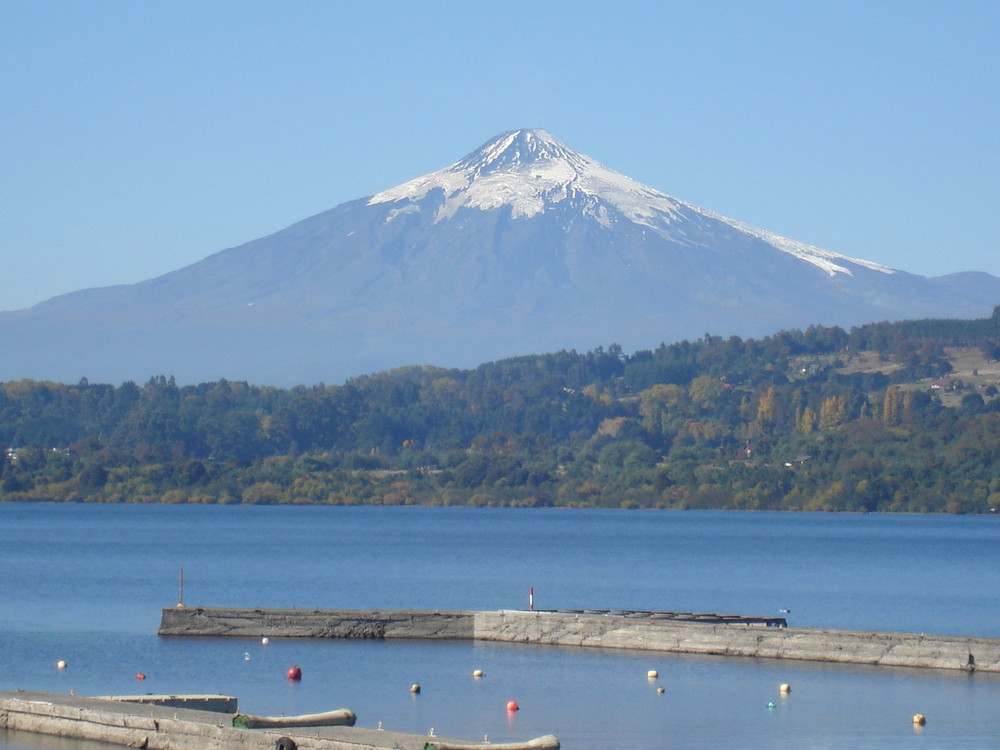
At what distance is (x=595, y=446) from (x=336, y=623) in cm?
13746

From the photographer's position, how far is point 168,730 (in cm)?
2191

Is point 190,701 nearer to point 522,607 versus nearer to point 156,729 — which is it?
point 156,729

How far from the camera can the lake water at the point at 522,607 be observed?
26.2m

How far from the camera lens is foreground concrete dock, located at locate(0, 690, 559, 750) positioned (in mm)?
20688

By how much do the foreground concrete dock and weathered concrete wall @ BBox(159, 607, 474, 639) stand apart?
36.3 feet

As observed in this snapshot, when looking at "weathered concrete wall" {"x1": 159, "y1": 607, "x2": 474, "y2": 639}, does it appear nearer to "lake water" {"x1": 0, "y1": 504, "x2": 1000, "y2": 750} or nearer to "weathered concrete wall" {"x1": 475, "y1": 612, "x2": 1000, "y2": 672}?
"lake water" {"x1": 0, "y1": 504, "x2": 1000, "y2": 750}

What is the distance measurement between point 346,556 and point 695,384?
399 ft

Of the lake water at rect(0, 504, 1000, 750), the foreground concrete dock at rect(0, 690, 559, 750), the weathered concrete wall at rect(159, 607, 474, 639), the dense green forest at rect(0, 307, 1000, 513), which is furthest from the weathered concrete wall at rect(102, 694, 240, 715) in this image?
the dense green forest at rect(0, 307, 1000, 513)

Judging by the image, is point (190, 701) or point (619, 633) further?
point (619, 633)

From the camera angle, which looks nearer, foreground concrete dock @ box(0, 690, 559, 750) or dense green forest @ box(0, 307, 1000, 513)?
foreground concrete dock @ box(0, 690, 559, 750)

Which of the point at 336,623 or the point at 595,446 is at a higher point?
the point at 595,446

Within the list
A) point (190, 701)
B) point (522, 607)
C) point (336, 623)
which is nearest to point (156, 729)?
point (190, 701)

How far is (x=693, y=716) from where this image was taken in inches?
1038

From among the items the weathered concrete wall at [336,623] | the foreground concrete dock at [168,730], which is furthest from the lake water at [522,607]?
the weathered concrete wall at [336,623]
